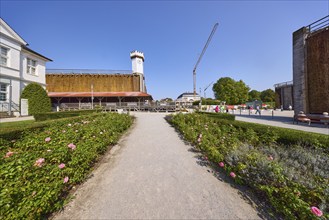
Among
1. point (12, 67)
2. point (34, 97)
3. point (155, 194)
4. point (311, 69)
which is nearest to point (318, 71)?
point (311, 69)

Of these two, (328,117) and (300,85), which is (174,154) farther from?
(300,85)

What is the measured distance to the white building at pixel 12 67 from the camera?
48.2 feet

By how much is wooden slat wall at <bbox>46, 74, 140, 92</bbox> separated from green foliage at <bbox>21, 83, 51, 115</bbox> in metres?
18.1

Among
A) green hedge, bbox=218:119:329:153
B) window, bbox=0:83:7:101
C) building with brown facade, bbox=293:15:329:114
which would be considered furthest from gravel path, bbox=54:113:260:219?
window, bbox=0:83:7:101

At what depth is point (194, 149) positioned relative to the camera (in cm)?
586

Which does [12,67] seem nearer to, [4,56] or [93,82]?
[4,56]

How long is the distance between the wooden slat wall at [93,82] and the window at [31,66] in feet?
47.4

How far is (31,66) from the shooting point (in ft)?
60.5

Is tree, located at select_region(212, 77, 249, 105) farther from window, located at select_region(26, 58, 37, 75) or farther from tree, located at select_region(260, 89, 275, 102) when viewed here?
window, located at select_region(26, 58, 37, 75)

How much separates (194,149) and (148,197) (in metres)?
3.34

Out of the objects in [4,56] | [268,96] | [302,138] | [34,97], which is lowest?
[302,138]

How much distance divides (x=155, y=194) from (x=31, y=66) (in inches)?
956

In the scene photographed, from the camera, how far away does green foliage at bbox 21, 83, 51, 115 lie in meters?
15.1

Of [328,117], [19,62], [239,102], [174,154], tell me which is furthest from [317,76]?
[239,102]
